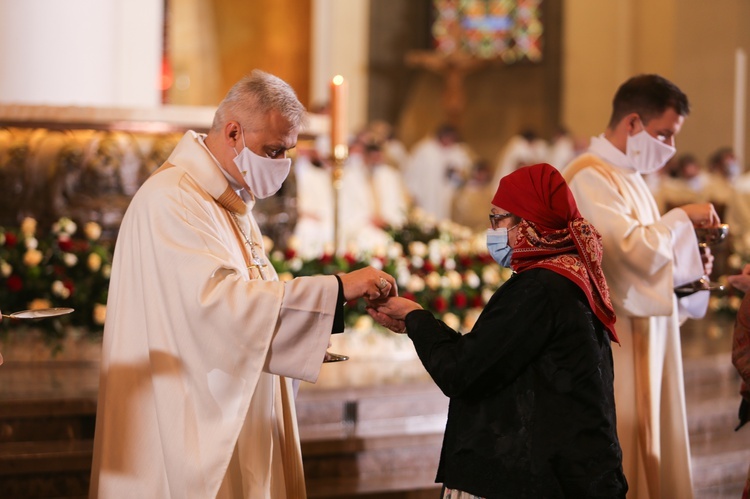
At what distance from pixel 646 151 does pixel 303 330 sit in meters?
1.92

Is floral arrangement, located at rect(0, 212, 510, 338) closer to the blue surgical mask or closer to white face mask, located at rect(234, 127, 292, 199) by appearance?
white face mask, located at rect(234, 127, 292, 199)

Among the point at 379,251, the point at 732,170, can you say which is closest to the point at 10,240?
the point at 379,251

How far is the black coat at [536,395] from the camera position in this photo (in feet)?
9.20

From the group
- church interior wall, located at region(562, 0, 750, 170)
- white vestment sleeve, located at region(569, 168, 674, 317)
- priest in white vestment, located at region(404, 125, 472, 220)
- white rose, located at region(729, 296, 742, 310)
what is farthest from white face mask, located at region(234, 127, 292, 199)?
church interior wall, located at region(562, 0, 750, 170)

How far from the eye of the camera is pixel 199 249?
3.00 metres

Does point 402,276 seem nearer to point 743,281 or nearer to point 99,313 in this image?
point 99,313

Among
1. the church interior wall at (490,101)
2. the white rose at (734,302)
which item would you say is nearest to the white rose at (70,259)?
the white rose at (734,302)

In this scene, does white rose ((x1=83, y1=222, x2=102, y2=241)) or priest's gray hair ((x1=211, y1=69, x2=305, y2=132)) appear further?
white rose ((x1=83, y1=222, x2=102, y2=241))

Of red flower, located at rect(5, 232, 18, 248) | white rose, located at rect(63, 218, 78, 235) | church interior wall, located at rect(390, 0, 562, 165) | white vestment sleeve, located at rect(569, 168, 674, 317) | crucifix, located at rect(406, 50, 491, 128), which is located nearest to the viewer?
white vestment sleeve, located at rect(569, 168, 674, 317)

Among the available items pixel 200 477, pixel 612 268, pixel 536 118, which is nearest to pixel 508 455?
pixel 200 477

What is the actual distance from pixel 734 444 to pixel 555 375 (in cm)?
343

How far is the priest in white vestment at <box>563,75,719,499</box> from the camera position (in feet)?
13.4

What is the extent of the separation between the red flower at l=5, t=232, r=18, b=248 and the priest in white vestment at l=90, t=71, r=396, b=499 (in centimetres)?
305

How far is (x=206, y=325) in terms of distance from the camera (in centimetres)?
293
